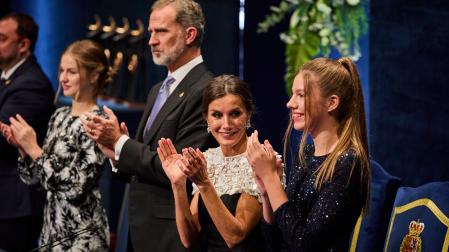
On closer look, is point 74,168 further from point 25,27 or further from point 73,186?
point 25,27

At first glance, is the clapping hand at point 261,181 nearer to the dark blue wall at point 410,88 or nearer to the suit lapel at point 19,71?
the dark blue wall at point 410,88

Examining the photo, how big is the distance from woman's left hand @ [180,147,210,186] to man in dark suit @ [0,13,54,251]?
1662 millimetres

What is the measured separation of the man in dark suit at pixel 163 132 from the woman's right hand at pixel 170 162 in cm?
23

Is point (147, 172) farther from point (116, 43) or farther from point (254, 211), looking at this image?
point (116, 43)

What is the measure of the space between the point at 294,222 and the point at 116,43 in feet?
12.0

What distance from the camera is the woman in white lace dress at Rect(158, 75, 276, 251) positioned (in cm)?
311

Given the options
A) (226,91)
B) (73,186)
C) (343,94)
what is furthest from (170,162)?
(73,186)

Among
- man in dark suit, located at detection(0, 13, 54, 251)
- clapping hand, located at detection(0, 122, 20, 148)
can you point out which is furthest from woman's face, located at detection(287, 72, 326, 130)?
man in dark suit, located at detection(0, 13, 54, 251)

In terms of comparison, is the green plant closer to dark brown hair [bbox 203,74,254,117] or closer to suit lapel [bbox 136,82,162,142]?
suit lapel [bbox 136,82,162,142]

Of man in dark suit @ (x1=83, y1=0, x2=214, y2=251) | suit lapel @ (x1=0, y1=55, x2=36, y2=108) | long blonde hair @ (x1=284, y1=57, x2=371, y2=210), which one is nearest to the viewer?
long blonde hair @ (x1=284, y1=57, x2=371, y2=210)

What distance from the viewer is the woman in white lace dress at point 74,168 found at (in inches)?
163

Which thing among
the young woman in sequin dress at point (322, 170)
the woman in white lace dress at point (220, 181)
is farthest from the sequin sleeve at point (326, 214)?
the woman in white lace dress at point (220, 181)

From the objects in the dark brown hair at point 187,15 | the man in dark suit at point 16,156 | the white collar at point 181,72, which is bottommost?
the man in dark suit at point 16,156

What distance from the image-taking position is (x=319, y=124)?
2902mm
